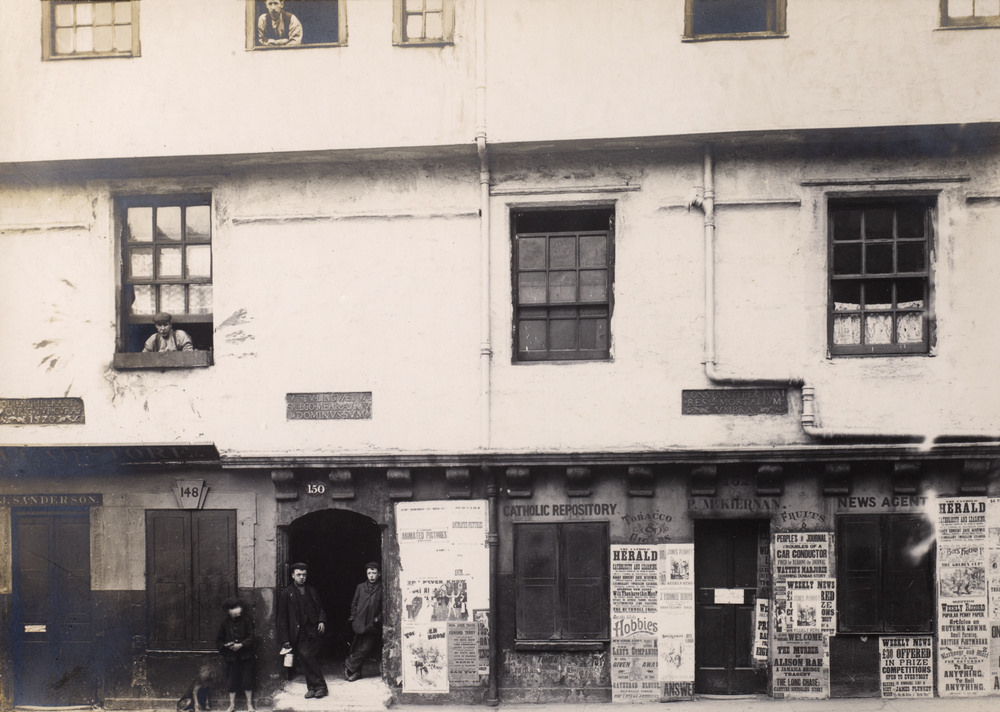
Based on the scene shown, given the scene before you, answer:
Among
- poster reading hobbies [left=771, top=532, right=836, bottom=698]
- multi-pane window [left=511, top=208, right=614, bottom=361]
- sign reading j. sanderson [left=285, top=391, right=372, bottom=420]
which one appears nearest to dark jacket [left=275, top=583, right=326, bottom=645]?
sign reading j. sanderson [left=285, top=391, right=372, bottom=420]

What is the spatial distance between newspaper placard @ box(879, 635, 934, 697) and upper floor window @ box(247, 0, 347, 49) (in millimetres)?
→ 10144

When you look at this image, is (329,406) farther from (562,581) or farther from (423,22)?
(423,22)

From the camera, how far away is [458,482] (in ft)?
30.4

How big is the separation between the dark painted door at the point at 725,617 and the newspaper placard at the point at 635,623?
23.4 inches

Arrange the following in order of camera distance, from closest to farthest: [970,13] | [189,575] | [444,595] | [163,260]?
[970,13]
[444,595]
[189,575]
[163,260]

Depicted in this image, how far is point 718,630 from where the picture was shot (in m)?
9.33

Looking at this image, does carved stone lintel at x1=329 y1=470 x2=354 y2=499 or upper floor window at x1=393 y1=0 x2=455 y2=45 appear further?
carved stone lintel at x1=329 y1=470 x2=354 y2=499

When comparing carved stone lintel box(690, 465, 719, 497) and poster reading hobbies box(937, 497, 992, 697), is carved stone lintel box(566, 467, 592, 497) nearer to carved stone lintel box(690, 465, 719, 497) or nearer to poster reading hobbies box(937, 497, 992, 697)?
carved stone lintel box(690, 465, 719, 497)

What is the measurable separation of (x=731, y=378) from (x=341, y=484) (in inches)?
199

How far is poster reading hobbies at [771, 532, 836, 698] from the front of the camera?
9.09 m

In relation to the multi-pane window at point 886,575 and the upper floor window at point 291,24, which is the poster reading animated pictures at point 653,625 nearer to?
the multi-pane window at point 886,575

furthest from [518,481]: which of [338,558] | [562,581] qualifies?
[338,558]

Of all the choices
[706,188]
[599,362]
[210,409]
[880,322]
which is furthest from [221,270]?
[880,322]

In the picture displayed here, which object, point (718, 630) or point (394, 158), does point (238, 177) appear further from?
point (718, 630)
